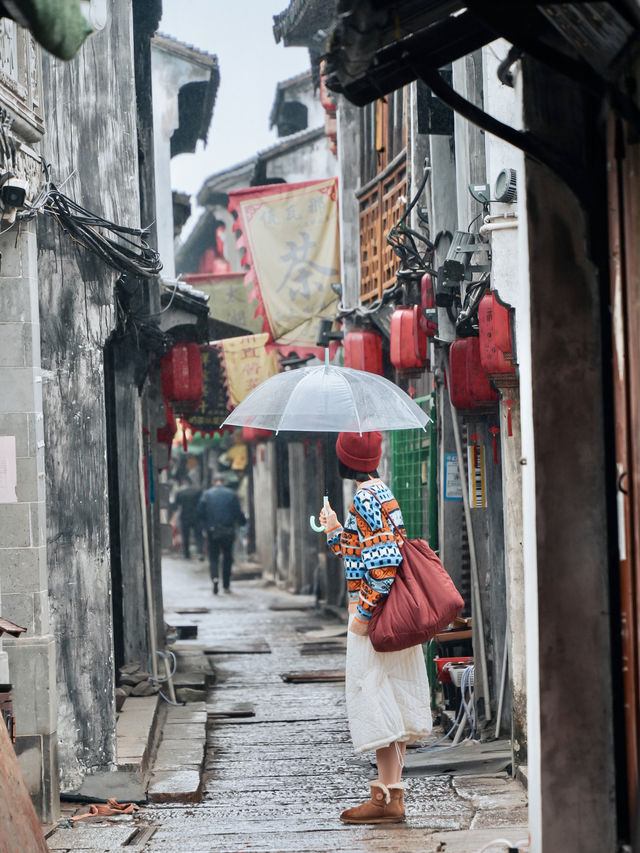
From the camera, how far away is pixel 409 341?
11.8 meters

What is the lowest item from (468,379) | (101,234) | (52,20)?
(468,379)

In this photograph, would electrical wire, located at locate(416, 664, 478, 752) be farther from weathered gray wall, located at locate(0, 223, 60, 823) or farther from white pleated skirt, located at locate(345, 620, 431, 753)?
weathered gray wall, located at locate(0, 223, 60, 823)

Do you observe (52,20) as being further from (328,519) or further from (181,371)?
(181,371)

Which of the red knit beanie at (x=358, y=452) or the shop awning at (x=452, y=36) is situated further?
the red knit beanie at (x=358, y=452)

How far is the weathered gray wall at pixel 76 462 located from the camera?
8734mm

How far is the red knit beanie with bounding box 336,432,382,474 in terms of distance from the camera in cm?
779

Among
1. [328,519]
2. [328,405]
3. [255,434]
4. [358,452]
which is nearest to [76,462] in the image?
[328,405]

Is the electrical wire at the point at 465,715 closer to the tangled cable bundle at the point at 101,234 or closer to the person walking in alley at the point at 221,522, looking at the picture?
the tangled cable bundle at the point at 101,234

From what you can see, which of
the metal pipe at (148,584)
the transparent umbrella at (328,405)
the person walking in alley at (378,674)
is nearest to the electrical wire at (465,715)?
the person walking in alley at (378,674)

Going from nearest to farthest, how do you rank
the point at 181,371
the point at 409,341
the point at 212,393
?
the point at 409,341 → the point at 181,371 → the point at 212,393

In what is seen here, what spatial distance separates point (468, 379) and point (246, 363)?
11.2 meters

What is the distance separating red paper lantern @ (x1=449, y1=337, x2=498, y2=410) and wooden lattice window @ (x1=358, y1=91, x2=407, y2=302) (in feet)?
12.6

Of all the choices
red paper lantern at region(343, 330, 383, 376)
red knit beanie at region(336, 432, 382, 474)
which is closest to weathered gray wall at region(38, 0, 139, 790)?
red knit beanie at region(336, 432, 382, 474)

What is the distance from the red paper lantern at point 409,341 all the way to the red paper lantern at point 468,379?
1685 millimetres
